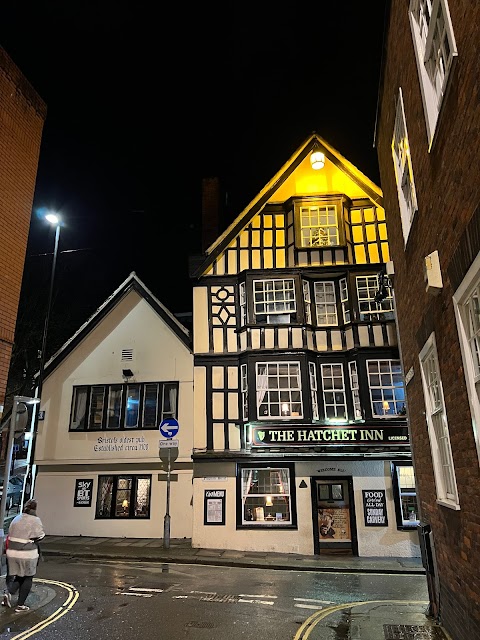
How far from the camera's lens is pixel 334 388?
16172 mm

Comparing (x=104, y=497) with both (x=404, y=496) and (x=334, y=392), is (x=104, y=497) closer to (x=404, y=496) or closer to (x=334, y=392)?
(x=334, y=392)

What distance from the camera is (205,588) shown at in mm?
9633

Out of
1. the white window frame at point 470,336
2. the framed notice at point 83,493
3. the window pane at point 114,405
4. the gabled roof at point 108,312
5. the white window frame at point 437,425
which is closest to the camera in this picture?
the white window frame at point 470,336

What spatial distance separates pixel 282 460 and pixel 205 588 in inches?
241

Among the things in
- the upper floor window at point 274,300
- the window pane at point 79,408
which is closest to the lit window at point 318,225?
the upper floor window at point 274,300

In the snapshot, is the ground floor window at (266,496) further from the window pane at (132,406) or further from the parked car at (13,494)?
the parked car at (13,494)

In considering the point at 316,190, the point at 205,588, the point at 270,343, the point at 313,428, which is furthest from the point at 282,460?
the point at 316,190

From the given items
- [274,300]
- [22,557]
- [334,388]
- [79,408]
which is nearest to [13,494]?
[22,557]

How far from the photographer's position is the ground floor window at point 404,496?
14.5 m

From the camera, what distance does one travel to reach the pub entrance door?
47.8ft

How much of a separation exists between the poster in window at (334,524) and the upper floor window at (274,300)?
662 cm

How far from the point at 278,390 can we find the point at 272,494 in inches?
137

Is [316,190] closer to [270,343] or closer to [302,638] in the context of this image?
[270,343]

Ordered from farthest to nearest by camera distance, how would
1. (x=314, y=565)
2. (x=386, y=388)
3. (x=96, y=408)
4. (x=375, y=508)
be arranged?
1. (x=96, y=408)
2. (x=386, y=388)
3. (x=375, y=508)
4. (x=314, y=565)
